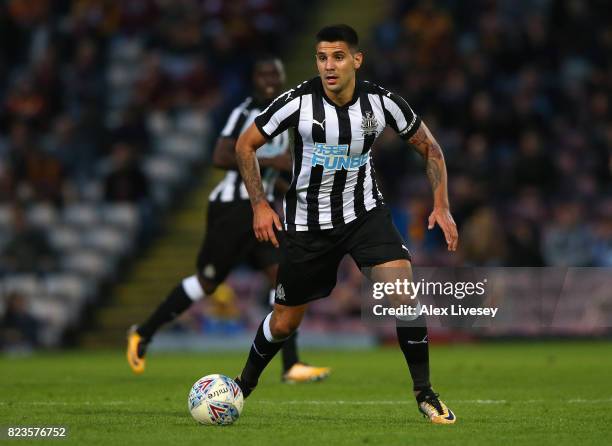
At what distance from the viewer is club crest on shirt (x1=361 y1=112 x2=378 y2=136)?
7895 mm

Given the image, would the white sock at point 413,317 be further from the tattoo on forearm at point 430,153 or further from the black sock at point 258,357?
the black sock at point 258,357

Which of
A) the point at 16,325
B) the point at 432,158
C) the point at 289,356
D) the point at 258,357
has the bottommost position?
the point at 16,325

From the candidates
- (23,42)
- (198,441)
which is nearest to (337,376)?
(198,441)

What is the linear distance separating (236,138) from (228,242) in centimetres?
94

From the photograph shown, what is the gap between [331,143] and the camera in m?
7.90

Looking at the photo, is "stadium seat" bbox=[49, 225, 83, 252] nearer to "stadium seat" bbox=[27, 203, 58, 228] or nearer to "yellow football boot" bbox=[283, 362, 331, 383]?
"stadium seat" bbox=[27, 203, 58, 228]

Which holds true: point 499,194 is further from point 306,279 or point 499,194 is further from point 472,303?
point 306,279

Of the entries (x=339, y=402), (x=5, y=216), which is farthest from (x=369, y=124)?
(x=5, y=216)

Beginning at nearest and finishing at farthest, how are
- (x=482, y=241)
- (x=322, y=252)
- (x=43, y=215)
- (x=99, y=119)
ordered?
(x=322, y=252) → (x=482, y=241) → (x=43, y=215) → (x=99, y=119)

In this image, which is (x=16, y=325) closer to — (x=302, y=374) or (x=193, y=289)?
(x=193, y=289)

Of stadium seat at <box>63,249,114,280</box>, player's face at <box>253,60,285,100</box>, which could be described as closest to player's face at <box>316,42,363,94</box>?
player's face at <box>253,60,285,100</box>

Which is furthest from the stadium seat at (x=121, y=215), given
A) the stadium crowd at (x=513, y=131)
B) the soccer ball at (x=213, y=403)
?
the soccer ball at (x=213, y=403)

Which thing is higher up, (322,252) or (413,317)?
(322,252)

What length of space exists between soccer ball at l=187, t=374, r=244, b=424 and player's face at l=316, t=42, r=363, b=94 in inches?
75.5
